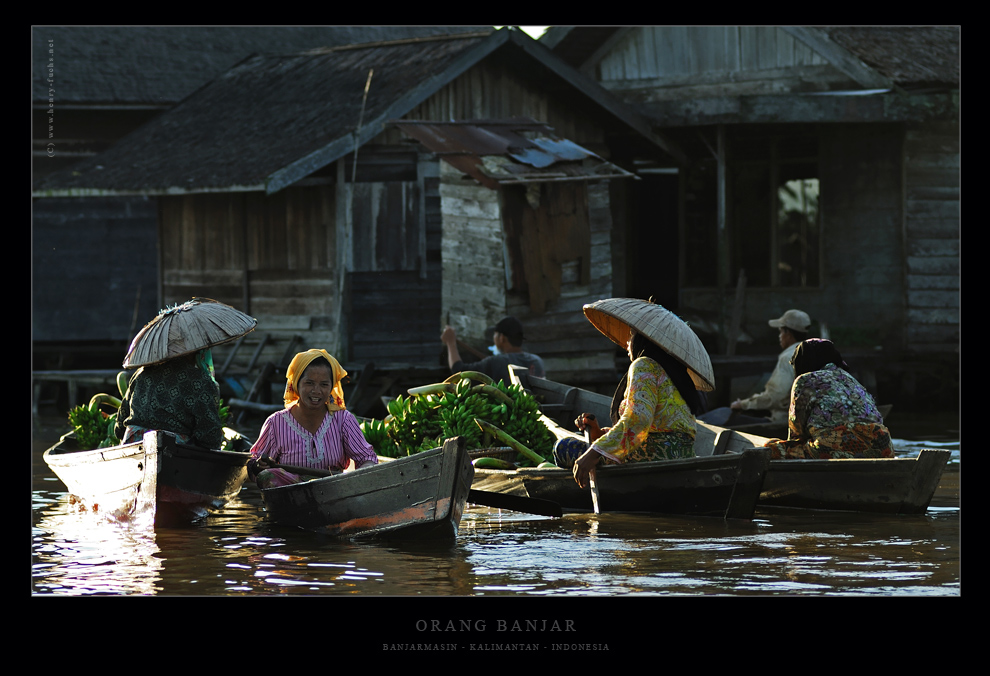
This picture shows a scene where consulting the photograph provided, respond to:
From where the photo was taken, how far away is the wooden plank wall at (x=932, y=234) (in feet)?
55.6

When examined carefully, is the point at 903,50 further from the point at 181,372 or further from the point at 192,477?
the point at 192,477

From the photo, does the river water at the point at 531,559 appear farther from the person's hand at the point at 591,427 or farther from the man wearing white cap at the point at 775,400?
the man wearing white cap at the point at 775,400

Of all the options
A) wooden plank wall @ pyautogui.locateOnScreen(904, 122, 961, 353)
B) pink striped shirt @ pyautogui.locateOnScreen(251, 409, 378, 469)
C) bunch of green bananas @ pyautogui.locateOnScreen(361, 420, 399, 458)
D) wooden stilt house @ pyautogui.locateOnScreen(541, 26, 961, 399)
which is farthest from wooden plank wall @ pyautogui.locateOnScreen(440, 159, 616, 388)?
pink striped shirt @ pyautogui.locateOnScreen(251, 409, 378, 469)

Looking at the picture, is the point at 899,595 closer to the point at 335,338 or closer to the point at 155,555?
the point at 155,555

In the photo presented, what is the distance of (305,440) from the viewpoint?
28.2 ft

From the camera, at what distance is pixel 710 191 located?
62.7 feet

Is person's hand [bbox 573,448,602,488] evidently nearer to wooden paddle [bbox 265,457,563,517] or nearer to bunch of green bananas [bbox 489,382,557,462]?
wooden paddle [bbox 265,457,563,517]

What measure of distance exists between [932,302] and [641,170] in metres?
4.62

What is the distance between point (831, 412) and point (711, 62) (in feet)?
32.8

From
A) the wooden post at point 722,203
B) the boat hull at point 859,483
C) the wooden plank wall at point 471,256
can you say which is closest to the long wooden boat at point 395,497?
the boat hull at point 859,483

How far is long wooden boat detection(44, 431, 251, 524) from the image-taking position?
28.2 ft

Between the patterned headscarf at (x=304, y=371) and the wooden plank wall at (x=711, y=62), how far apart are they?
1095cm

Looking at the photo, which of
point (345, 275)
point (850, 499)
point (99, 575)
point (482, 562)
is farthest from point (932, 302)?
point (99, 575)

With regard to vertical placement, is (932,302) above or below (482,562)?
above
